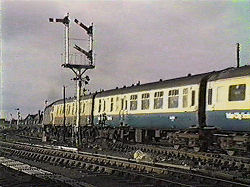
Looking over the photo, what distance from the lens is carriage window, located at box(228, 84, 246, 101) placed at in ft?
58.9

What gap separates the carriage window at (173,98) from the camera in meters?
23.2

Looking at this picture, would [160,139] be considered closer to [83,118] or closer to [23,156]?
[23,156]

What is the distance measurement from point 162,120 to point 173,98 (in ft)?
5.11

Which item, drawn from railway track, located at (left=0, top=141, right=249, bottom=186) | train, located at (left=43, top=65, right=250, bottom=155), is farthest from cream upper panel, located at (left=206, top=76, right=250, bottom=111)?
railway track, located at (left=0, top=141, right=249, bottom=186)

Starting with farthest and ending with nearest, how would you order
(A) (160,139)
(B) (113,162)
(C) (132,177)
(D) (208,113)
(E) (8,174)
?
1. (A) (160,139)
2. (D) (208,113)
3. (B) (113,162)
4. (E) (8,174)
5. (C) (132,177)

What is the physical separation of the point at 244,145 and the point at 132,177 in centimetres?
586

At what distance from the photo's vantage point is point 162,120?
80.1 ft

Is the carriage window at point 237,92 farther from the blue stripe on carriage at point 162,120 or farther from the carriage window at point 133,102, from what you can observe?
the carriage window at point 133,102

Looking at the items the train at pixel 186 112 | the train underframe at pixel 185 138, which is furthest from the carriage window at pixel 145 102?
the train underframe at pixel 185 138

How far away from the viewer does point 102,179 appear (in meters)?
14.1

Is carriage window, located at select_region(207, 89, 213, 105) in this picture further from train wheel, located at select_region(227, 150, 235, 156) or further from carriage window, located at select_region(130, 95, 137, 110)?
carriage window, located at select_region(130, 95, 137, 110)

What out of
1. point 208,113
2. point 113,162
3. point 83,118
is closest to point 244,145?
point 208,113

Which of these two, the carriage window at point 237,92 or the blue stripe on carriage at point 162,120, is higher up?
the carriage window at point 237,92

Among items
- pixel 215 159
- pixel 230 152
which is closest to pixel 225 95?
pixel 230 152
